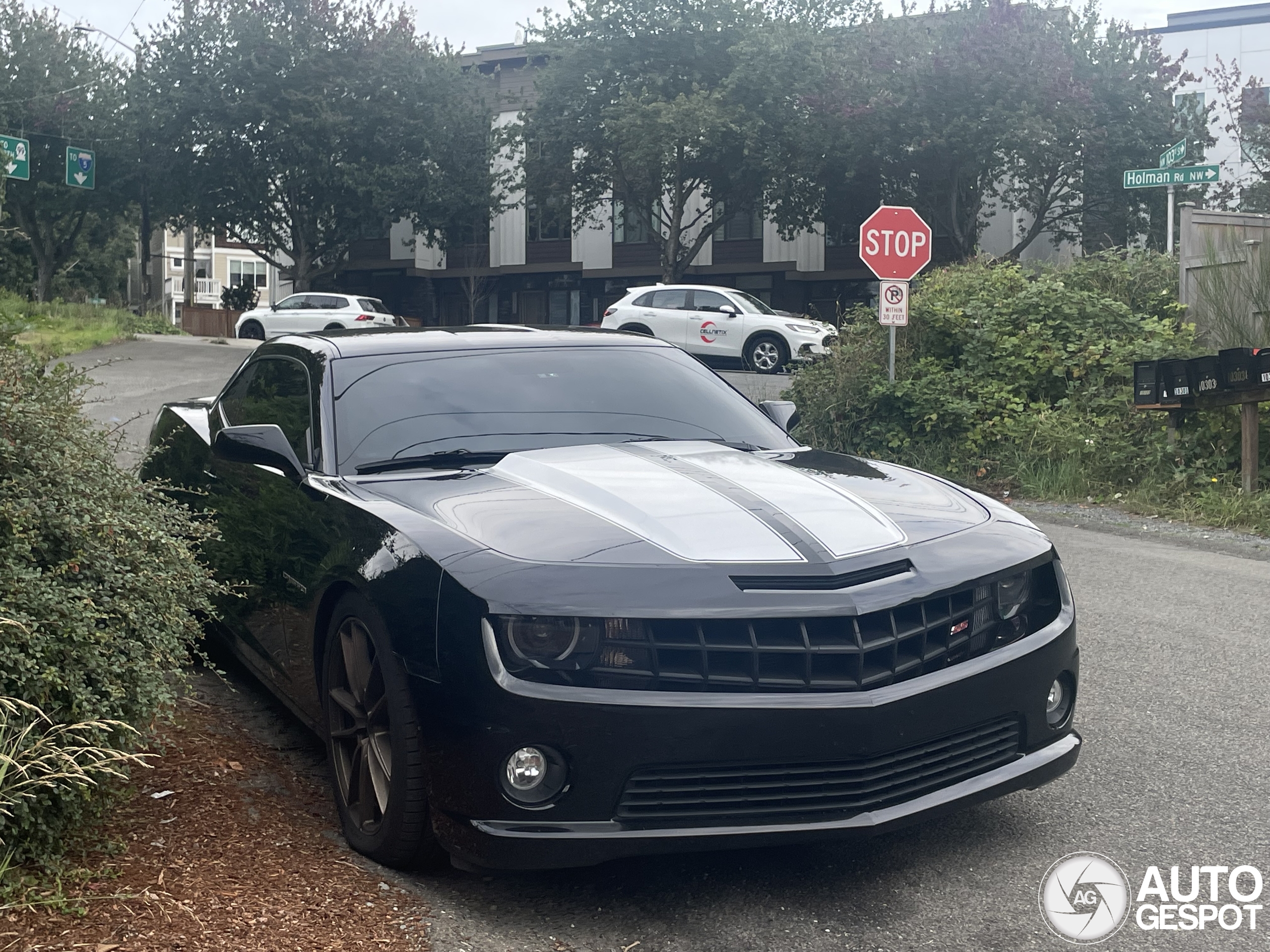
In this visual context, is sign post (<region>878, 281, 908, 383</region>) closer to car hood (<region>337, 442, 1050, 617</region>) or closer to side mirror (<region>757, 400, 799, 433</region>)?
side mirror (<region>757, 400, 799, 433</region>)

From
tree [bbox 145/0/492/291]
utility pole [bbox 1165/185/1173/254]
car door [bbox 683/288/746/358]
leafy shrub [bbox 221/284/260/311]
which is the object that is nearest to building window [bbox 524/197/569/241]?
tree [bbox 145/0/492/291]

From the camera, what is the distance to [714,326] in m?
24.2

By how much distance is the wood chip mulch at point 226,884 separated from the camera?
294 cm

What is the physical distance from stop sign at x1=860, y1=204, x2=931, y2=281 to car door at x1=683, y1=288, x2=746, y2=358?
9.87m

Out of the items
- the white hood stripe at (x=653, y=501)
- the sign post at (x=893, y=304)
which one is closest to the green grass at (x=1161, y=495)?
the sign post at (x=893, y=304)

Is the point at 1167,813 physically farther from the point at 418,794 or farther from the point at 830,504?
the point at 418,794

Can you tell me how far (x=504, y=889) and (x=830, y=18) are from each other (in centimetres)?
3990

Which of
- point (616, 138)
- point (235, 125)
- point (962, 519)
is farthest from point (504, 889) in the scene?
point (235, 125)

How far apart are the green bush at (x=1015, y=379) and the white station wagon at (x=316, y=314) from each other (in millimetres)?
19877

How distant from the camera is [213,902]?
315cm

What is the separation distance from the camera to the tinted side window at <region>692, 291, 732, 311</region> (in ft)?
79.9

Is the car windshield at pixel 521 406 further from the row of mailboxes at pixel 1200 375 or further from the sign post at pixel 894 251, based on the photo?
the sign post at pixel 894 251

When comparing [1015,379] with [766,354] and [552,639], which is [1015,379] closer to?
[766,354]

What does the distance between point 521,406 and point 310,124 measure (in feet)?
121
